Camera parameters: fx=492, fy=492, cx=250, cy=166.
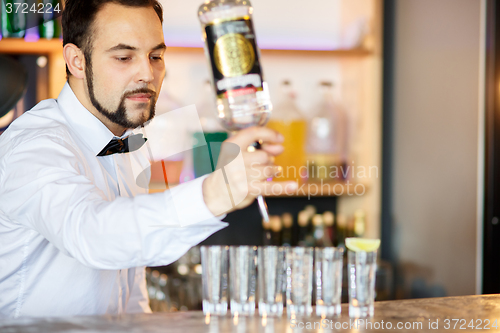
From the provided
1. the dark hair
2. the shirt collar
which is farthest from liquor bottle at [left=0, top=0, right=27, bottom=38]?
the shirt collar

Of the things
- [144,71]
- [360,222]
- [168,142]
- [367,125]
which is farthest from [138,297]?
[367,125]

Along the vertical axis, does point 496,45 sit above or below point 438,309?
above

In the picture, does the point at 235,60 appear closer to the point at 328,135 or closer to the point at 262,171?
the point at 262,171

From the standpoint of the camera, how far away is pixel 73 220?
0.91 meters

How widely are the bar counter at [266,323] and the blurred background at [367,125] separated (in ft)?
2.74

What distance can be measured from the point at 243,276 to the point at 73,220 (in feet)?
1.11

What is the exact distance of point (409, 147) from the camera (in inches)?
87.2

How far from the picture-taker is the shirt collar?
1.27 meters

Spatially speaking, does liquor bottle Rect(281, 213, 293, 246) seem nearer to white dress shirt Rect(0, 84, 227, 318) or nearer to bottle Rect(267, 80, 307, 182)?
bottle Rect(267, 80, 307, 182)

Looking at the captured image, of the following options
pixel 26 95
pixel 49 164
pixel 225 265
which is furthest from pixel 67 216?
pixel 26 95

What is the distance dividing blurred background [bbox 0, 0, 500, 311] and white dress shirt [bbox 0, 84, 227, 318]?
2.74 feet

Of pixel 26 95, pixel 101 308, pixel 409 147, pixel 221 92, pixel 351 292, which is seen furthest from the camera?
pixel 409 147

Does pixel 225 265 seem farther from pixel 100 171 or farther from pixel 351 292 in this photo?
pixel 100 171

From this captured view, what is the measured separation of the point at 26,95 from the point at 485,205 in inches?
72.9
